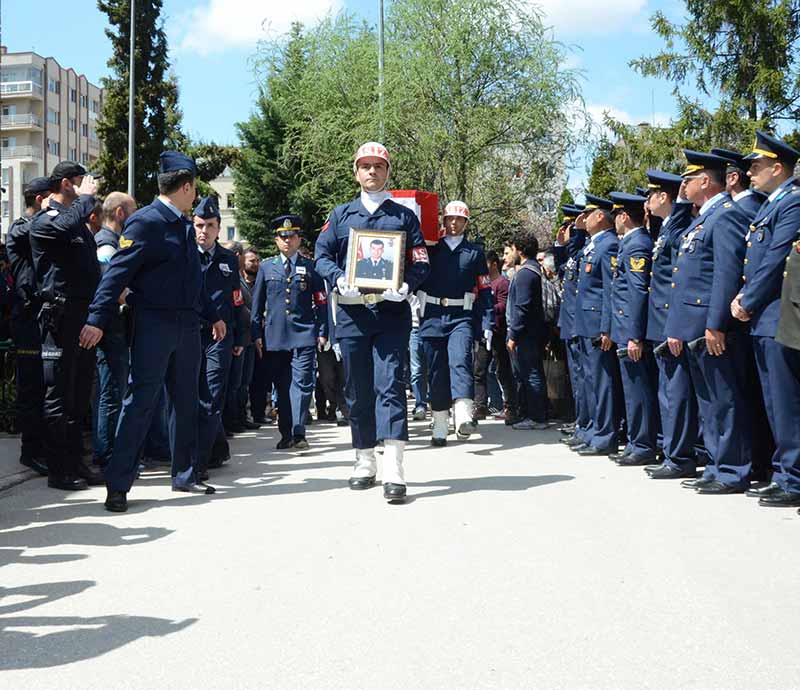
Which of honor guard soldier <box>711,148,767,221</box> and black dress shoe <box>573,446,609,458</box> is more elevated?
honor guard soldier <box>711,148,767,221</box>

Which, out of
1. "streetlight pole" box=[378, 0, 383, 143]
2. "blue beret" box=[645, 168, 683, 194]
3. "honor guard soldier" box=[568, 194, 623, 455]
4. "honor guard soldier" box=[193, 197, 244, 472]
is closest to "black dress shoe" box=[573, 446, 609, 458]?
"honor guard soldier" box=[568, 194, 623, 455]

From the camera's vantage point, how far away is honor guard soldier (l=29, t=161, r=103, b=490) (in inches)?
297

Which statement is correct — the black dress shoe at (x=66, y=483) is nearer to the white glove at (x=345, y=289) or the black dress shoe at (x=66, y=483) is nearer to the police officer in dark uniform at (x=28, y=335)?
the police officer in dark uniform at (x=28, y=335)

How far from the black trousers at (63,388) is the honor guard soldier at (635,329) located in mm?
4284

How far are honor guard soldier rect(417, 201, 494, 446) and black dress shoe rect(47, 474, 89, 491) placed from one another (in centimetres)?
380

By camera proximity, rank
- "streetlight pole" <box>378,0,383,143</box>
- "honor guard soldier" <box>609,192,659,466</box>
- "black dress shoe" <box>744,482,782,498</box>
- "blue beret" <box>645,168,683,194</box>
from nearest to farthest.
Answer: "black dress shoe" <box>744,482,782,498</box> → "blue beret" <box>645,168,683,194</box> → "honor guard soldier" <box>609,192,659,466</box> → "streetlight pole" <box>378,0,383,143</box>

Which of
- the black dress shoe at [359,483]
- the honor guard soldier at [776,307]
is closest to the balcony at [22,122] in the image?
the black dress shoe at [359,483]

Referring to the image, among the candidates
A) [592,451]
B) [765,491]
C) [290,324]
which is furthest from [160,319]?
[592,451]

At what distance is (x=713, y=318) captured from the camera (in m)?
7.16

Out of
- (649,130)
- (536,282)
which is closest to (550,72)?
(649,130)

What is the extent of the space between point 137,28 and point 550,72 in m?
25.2

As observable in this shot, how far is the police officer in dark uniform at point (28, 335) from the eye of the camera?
8.00 metres

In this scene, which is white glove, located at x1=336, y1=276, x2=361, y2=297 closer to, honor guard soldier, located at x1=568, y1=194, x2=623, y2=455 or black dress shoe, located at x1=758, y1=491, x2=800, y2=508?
honor guard soldier, located at x1=568, y1=194, x2=623, y2=455

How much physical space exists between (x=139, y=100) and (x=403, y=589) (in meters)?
41.2
